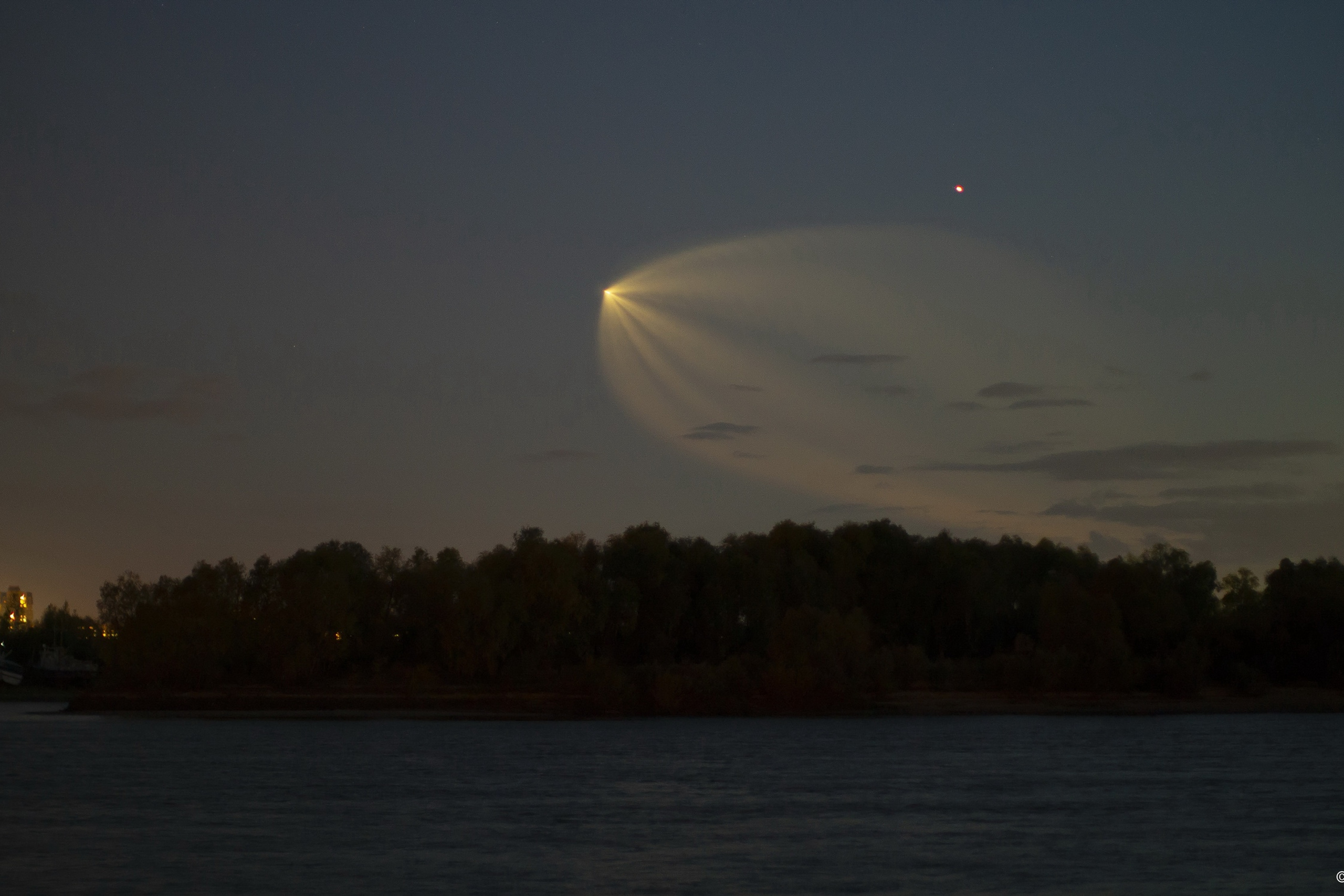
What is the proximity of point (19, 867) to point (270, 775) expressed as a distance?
29.9m

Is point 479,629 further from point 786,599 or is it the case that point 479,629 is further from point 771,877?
point 771,877

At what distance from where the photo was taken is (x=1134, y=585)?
445 feet

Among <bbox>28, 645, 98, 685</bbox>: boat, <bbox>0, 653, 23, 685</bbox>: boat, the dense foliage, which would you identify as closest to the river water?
the dense foliage

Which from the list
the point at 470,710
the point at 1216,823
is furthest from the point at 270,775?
the point at 470,710

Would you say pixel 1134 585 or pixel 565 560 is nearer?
pixel 565 560

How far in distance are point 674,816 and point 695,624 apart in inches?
3397

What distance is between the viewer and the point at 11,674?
19225 centimetres

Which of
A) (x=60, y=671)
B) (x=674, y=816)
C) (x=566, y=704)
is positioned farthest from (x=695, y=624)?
(x=60, y=671)

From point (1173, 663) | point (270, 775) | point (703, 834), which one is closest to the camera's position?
point (703, 834)

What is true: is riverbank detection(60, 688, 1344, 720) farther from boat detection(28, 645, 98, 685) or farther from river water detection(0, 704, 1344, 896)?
boat detection(28, 645, 98, 685)

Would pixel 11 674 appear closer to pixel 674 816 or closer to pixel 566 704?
pixel 566 704

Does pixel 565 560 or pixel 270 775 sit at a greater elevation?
pixel 565 560

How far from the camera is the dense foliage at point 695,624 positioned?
4702 inches

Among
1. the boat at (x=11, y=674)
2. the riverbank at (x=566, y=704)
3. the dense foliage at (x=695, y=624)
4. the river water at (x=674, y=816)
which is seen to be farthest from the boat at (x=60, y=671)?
the river water at (x=674, y=816)
